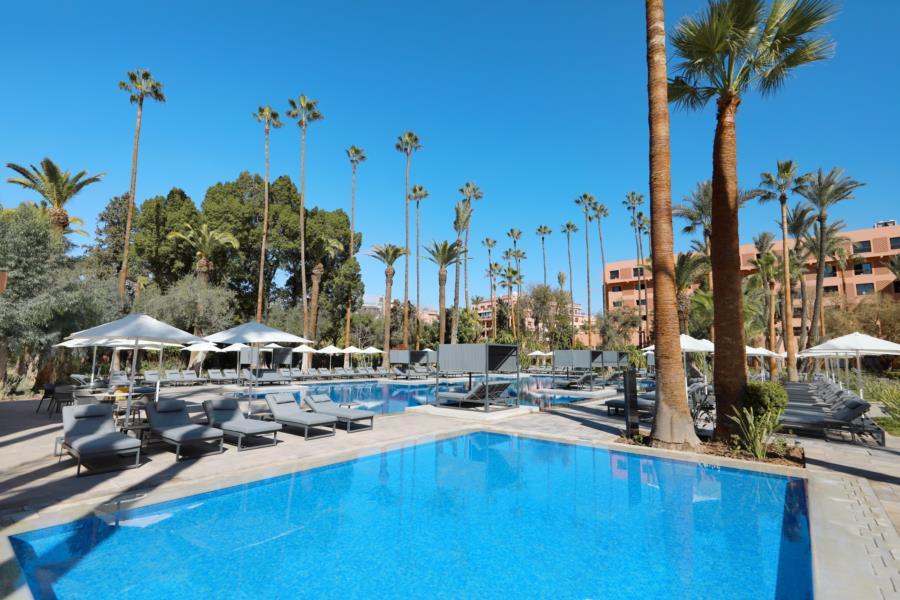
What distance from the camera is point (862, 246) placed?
50938mm

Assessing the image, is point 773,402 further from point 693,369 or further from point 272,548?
point 693,369

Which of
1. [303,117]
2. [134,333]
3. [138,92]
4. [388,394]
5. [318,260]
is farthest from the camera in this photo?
[318,260]

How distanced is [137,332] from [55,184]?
18841 millimetres

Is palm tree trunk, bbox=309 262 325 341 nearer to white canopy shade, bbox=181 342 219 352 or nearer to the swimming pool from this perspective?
the swimming pool

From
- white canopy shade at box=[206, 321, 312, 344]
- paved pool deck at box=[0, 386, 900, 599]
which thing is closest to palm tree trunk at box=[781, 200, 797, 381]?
paved pool deck at box=[0, 386, 900, 599]

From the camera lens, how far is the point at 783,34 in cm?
891

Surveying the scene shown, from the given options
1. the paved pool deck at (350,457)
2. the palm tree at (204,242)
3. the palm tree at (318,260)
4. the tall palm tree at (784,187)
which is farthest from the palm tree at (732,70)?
the palm tree at (204,242)

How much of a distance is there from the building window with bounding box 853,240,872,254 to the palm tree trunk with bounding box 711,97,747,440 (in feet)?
188

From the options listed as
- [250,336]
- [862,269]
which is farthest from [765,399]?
[862,269]

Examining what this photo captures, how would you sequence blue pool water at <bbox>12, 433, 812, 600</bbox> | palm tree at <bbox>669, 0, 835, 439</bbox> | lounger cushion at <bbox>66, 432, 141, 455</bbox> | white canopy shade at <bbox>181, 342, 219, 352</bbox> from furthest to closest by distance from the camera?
white canopy shade at <bbox>181, 342, 219, 352</bbox>, palm tree at <bbox>669, 0, 835, 439</bbox>, lounger cushion at <bbox>66, 432, 141, 455</bbox>, blue pool water at <bbox>12, 433, 812, 600</bbox>

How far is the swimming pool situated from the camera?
1795 centimetres

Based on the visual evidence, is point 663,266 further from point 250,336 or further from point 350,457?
point 250,336

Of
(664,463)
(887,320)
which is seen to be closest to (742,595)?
(664,463)

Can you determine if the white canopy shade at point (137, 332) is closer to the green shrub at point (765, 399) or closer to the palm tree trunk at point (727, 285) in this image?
the palm tree trunk at point (727, 285)
